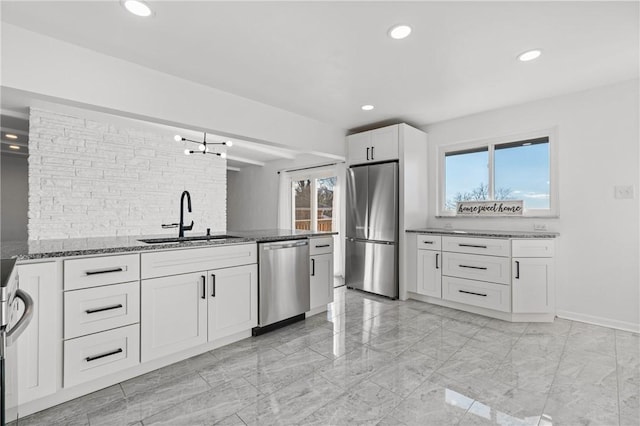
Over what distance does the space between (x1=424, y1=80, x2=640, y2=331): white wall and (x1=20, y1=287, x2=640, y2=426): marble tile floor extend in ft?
1.06

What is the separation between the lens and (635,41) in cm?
217

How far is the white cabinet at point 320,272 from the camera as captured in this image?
3.15m

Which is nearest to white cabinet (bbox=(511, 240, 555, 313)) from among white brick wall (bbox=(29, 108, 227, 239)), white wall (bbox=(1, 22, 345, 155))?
white wall (bbox=(1, 22, 345, 155))

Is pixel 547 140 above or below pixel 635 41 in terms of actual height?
below

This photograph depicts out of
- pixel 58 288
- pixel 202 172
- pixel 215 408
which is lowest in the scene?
pixel 215 408

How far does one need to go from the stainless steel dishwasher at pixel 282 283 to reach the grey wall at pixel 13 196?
5713 mm

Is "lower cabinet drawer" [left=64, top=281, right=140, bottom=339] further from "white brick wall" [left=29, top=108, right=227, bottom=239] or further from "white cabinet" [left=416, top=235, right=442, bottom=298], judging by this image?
"white cabinet" [left=416, top=235, right=442, bottom=298]

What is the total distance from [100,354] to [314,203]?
438 centimetres

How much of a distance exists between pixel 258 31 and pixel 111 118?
2563 mm

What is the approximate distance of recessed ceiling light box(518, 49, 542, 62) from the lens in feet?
7.47

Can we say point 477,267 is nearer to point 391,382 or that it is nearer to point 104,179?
point 391,382

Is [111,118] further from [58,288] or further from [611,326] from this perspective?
[611,326]

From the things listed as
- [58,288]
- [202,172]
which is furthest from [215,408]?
[202,172]

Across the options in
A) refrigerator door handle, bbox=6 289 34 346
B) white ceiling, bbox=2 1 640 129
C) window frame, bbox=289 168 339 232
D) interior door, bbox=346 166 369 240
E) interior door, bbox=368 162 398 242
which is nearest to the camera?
refrigerator door handle, bbox=6 289 34 346
